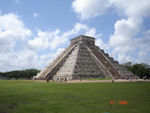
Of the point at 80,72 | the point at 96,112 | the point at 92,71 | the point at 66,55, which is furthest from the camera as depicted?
the point at 66,55

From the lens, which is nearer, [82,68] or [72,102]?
[72,102]

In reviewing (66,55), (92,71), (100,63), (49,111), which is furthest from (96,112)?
(66,55)

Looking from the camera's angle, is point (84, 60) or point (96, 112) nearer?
point (96, 112)

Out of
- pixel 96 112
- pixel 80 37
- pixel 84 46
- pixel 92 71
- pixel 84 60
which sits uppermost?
pixel 80 37

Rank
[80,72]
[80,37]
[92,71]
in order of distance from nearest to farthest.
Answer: [80,72] → [92,71] → [80,37]

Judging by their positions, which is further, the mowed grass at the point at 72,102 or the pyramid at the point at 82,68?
the pyramid at the point at 82,68

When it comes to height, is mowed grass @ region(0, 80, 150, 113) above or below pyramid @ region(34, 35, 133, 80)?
below

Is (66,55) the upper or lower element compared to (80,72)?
upper

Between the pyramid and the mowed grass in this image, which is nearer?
the mowed grass

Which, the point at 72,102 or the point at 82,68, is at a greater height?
the point at 82,68

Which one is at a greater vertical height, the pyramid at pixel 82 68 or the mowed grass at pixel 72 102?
the pyramid at pixel 82 68

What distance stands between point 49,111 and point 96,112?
8.74ft

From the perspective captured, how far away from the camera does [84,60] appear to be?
59.4 meters

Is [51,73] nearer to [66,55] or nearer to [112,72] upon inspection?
[66,55]
